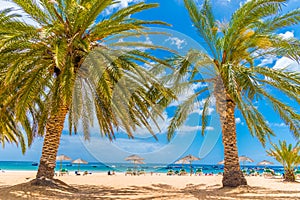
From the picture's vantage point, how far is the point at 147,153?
893 cm

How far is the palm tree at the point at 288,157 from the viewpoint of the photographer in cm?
1734

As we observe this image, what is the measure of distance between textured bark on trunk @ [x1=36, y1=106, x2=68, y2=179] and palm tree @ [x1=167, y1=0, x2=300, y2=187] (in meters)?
4.34

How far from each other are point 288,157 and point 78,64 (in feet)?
47.0

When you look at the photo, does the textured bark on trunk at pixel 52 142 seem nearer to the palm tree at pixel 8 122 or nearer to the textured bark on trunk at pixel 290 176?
the palm tree at pixel 8 122

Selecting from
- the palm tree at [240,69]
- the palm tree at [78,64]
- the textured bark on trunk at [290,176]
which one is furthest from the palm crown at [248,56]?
the textured bark on trunk at [290,176]

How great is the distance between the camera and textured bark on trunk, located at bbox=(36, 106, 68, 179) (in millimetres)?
9719

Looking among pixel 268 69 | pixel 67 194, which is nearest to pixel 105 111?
pixel 67 194

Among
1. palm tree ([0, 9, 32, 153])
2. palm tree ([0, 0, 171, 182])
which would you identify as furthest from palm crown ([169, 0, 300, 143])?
palm tree ([0, 9, 32, 153])

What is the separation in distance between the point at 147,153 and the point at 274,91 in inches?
220

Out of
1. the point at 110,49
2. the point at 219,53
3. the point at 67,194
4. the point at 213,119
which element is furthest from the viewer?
the point at 213,119

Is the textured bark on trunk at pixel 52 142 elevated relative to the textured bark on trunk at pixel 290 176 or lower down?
elevated

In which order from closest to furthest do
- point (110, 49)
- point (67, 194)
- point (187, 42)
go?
point (67, 194) < point (110, 49) < point (187, 42)

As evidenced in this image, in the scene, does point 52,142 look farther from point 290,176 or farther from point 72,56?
point 290,176

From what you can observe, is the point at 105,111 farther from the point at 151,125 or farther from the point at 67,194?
the point at 67,194
